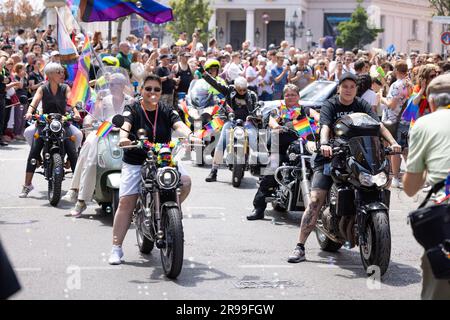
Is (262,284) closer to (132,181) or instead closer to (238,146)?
(132,181)

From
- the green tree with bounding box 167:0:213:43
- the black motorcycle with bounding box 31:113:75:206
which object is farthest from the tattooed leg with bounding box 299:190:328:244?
the green tree with bounding box 167:0:213:43

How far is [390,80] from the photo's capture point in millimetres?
18578

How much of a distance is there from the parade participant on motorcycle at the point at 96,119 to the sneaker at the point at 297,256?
114 inches

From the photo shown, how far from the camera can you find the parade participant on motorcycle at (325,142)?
27.2 ft

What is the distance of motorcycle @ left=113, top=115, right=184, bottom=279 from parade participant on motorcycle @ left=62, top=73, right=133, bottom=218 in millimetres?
2441

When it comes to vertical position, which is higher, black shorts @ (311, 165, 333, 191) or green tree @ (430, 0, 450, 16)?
green tree @ (430, 0, 450, 16)

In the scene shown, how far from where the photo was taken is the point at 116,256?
8180 mm

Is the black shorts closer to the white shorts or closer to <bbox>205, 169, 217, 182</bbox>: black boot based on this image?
the white shorts

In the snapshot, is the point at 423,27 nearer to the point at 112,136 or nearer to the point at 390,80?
the point at 390,80

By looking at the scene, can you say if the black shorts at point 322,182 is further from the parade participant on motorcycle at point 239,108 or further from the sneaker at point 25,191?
the parade participant on motorcycle at point 239,108

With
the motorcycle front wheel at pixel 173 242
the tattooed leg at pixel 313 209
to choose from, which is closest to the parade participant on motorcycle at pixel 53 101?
the tattooed leg at pixel 313 209

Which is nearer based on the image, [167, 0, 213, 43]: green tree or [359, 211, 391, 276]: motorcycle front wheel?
[359, 211, 391, 276]: motorcycle front wheel

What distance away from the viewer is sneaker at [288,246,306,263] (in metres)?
8.40

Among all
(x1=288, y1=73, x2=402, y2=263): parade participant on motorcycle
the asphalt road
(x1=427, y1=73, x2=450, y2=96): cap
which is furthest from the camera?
(x1=288, y1=73, x2=402, y2=263): parade participant on motorcycle
